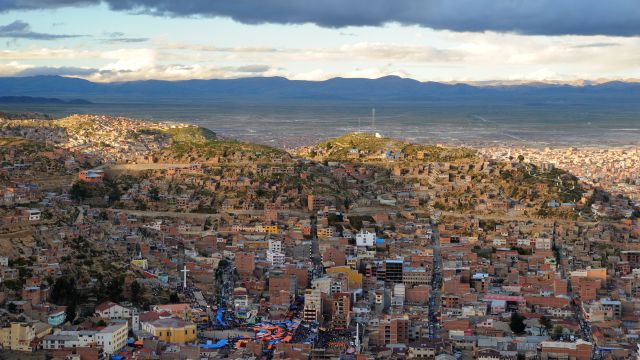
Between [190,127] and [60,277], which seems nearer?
[60,277]

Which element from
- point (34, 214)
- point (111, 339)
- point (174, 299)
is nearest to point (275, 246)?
point (174, 299)

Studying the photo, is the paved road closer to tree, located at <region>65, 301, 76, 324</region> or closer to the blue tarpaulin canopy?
the blue tarpaulin canopy

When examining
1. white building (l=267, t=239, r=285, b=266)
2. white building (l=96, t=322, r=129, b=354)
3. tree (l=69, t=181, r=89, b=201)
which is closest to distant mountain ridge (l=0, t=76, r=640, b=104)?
tree (l=69, t=181, r=89, b=201)

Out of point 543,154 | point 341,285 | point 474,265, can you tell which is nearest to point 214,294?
point 341,285

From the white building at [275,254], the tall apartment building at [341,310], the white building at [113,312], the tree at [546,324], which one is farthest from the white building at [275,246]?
the tree at [546,324]

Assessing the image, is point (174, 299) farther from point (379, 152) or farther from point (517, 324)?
point (379, 152)

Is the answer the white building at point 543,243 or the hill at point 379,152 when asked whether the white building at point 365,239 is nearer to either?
the white building at point 543,243

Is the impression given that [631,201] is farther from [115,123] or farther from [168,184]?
[115,123]
